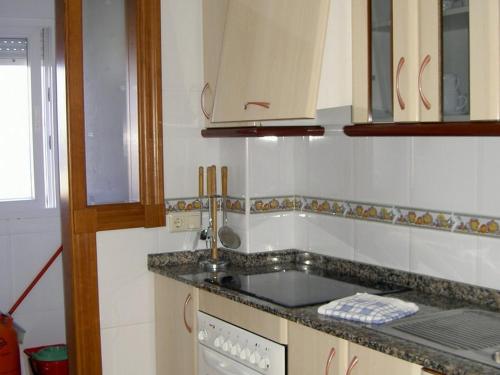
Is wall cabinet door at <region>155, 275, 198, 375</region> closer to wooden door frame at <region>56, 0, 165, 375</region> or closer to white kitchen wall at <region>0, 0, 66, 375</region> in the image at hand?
wooden door frame at <region>56, 0, 165, 375</region>

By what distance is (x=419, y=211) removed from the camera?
2332mm

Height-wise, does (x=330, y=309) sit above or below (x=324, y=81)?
below

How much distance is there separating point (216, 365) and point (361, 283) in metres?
0.58

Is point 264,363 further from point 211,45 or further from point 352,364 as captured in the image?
point 211,45

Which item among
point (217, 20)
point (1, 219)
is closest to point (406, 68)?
point (217, 20)

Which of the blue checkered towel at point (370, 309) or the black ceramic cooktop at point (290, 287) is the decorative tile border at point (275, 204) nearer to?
the black ceramic cooktop at point (290, 287)

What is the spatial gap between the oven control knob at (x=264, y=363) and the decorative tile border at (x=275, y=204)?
783 mm

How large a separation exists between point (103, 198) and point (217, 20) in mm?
828

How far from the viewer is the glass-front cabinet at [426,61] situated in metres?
1.72

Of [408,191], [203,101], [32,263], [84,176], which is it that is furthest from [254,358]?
[32,263]

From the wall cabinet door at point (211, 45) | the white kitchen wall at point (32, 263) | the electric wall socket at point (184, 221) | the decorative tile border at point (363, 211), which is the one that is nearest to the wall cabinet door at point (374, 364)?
the decorative tile border at point (363, 211)

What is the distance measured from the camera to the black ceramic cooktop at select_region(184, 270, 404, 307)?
7.45 feet

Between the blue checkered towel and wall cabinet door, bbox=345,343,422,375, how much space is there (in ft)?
0.37

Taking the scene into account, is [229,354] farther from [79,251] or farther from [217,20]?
[217,20]
